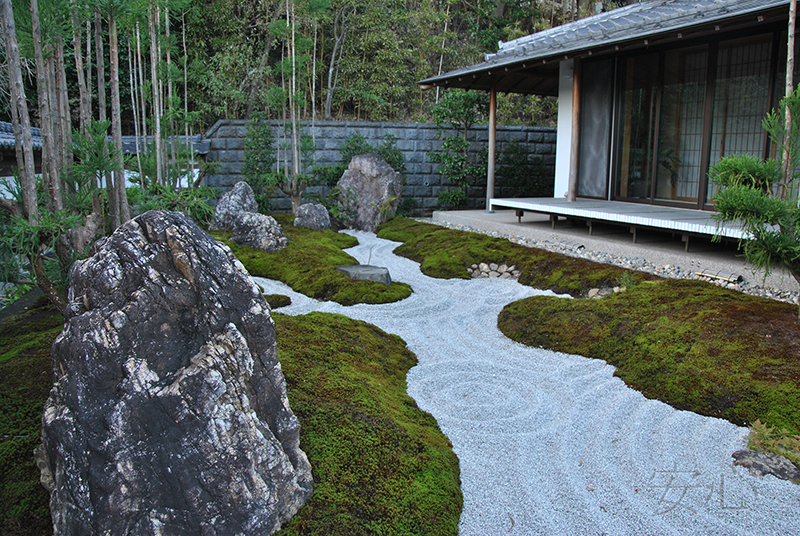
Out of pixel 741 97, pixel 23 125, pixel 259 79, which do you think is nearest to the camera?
pixel 23 125

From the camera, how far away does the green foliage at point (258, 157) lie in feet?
32.7

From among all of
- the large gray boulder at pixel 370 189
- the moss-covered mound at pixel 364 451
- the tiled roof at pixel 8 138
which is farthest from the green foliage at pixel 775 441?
the large gray boulder at pixel 370 189

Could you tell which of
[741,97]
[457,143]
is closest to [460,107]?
[457,143]

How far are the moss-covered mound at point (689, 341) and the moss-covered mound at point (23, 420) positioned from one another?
3118 mm

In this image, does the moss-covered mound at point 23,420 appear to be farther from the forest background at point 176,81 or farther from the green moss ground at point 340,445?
the forest background at point 176,81

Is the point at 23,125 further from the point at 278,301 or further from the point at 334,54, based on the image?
the point at 334,54

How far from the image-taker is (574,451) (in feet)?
9.11

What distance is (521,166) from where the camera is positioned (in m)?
11.2

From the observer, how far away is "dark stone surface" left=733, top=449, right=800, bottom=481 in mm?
2523

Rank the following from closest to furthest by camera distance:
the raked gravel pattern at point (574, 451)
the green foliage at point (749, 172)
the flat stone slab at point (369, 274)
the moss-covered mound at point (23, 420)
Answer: the moss-covered mound at point (23, 420) < the raked gravel pattern at point (574, 451) < the green foliage at point (749, 172) < the flat stone slab at point (369, 274)

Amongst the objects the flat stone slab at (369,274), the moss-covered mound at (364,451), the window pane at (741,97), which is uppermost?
the window pane at (741,97)

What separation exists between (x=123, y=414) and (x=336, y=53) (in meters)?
12.4

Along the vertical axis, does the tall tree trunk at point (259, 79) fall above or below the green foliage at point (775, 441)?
above

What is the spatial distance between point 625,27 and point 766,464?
5658mm
